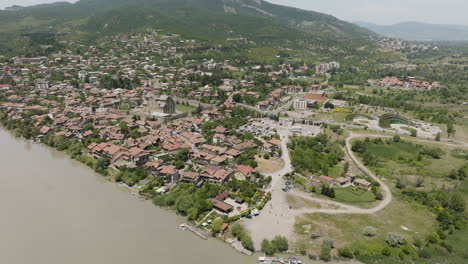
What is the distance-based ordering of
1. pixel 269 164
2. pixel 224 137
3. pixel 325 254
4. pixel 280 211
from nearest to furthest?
pixel 325 254, pixel 280 211, pixel 269 164, pixel 224 137

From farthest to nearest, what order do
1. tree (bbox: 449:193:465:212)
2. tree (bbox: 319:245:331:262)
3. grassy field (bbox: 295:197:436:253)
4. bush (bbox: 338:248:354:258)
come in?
1. tree (bbox: 449:193:465:212)
2. grassy field (bbox: 295:197:436:253)
3. bush (bbox: 338:248:354:258)
4. tree (bbox: 319:245:331:262)

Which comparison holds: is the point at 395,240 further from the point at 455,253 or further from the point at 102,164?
the point at 102,164

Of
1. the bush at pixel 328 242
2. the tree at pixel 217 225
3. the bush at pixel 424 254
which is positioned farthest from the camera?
the tree at pixel 217 225

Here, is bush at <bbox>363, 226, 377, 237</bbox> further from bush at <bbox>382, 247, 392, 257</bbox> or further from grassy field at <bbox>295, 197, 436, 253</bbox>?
bush at <bbox>382, 247, 392, 257</bbox>

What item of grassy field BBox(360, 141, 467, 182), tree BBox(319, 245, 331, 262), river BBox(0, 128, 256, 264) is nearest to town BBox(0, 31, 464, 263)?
tree BBox(319, 245, 331, 262)

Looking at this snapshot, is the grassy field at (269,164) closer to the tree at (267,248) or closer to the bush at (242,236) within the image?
the bush at (242,236)

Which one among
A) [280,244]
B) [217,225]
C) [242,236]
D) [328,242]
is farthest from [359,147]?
[217,225]

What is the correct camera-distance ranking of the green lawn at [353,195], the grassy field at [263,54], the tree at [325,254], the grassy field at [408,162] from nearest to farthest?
1. the tree at [325,254]
2. the green lawn at [353,195]
3. the grassy field at [408,162]
4. the grassy field at [263,54]

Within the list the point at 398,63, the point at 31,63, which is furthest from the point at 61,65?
the point at 398,63

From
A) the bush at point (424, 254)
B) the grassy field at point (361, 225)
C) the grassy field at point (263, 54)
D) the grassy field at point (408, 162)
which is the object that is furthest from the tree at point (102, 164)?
the grassy field at point (263, 54)

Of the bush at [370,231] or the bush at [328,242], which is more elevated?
the bush at [328,242]
